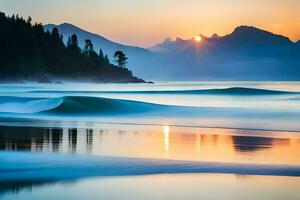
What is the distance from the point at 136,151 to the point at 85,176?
4019 mm

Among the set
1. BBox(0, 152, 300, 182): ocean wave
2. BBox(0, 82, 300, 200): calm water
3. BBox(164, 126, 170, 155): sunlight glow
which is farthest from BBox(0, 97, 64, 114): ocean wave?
BBox(0, 152, 300, 182): ocean wave

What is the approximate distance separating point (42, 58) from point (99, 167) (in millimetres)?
127832

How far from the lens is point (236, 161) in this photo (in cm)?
1441

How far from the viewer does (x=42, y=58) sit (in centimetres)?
13812

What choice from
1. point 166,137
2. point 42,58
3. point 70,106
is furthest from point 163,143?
point 42,58

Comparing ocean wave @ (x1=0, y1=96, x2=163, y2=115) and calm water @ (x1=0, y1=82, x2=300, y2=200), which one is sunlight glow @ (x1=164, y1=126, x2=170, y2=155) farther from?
ocean wave @ (x1=0, y1=96, x2=163, y2=115)

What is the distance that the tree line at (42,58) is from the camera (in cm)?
12506

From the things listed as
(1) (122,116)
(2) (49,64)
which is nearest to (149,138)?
(1) (122,116)

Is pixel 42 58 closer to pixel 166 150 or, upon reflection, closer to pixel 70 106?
pixel 70 106

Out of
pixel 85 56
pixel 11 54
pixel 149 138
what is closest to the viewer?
pixel 149 138

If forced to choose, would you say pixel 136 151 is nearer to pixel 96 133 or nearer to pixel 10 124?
pixel 96 133

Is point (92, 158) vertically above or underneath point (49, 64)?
underneath

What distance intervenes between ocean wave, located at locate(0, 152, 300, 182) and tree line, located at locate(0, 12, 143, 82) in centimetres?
10985

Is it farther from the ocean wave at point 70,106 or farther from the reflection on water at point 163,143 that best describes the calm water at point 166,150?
the ocean wave at point 70,106
